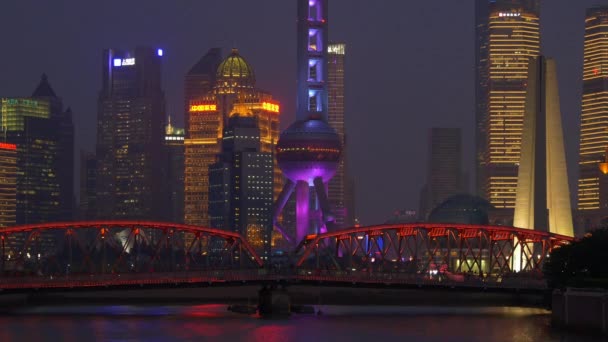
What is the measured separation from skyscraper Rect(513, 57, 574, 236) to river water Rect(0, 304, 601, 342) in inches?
1119

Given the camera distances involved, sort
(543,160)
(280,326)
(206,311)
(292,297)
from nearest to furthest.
Answer: (280,326) → (206,311) → (543,160) → (292,297)

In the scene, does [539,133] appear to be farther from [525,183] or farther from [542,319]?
[542,319]

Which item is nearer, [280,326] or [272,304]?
[280,326]

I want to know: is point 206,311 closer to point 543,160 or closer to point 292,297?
point 292,297

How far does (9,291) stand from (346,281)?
28779 millimetres

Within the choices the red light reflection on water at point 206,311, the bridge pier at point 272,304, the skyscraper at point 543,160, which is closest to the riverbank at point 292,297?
the red light reflection on water at point 206,311

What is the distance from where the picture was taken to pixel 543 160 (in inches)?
7219

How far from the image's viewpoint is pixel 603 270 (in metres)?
130

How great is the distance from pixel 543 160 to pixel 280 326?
63.8 meters

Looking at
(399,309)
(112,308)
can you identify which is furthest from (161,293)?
(399,309)

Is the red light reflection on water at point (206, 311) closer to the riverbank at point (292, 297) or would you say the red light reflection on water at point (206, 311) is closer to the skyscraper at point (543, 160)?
the riverbank at point (292, 297)

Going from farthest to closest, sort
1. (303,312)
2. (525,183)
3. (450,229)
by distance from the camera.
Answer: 1. (525,183)
2. (450,229)
3. (303,312)

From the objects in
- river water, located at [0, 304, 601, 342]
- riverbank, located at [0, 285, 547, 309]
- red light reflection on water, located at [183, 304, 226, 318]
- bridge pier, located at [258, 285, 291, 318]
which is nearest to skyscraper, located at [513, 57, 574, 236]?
riverbank, located at [0, 285, 547, 309]

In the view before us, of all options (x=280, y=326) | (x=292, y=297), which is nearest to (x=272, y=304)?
(x=280, y=326)
